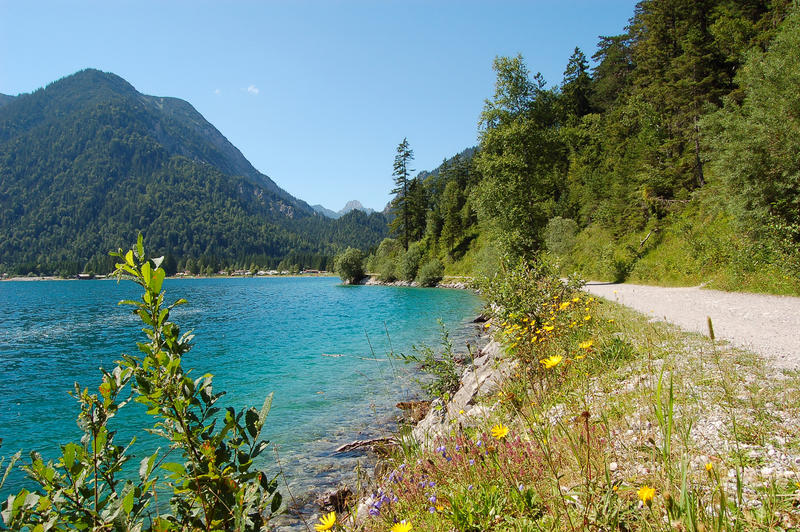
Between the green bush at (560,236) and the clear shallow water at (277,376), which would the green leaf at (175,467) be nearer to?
the clear shallow water at (277,376)

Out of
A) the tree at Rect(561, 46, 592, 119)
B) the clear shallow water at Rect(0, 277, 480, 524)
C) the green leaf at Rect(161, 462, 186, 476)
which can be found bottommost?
the clear shallow water at Rect(0, 277, 480, 524)

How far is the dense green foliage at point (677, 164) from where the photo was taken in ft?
43.3

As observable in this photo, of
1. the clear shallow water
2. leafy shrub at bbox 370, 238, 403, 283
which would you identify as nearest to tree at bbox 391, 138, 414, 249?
leafy shrub at bbox 370, 238, 403, 283

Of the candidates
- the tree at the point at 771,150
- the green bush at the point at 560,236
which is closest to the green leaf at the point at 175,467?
the tree at the point at 771,150

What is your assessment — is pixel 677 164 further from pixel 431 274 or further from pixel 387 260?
pixel 387 260

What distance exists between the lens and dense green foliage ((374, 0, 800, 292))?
13.2 metres

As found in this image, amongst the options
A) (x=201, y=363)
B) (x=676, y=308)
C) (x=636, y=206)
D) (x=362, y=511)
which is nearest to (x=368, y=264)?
(x=636, y=206)

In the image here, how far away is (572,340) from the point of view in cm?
577

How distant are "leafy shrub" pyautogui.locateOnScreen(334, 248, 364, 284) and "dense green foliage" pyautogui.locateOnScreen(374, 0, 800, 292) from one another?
46681mm

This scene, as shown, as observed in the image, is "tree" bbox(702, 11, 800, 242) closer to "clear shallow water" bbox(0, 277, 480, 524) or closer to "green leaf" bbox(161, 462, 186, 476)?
"clear shallow water" bbox(0, 277, 480, 524)

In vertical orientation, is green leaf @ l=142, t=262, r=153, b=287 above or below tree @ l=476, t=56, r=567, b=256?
below

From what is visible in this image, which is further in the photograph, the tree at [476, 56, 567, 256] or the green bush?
the green bush

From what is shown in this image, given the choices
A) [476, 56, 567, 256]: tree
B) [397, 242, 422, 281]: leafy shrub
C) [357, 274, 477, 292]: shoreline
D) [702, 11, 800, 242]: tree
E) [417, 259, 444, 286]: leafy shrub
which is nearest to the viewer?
[702, 11, 800, 242]: tree

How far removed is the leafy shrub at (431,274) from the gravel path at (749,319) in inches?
1980
